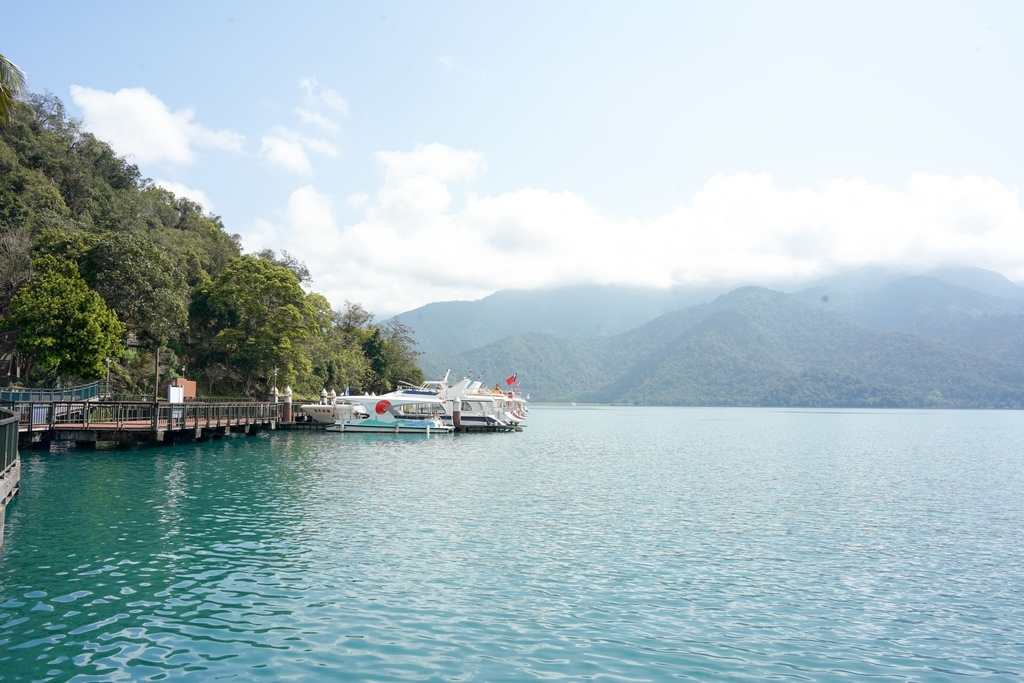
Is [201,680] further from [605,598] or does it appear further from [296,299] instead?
[296,299]

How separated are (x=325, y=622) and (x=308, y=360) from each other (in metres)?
58.1

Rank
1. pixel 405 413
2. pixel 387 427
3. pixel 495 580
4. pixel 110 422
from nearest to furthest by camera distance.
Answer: pixel 495 580 < pixel 110 422 < pixel 387 427 < pixel 405 413

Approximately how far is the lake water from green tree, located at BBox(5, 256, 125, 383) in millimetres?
14998

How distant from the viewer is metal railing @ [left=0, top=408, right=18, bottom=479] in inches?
662

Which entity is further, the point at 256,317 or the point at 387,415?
the point at 256,317

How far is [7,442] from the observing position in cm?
1748

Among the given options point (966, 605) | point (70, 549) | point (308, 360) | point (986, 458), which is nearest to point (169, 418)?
point (70, 549)

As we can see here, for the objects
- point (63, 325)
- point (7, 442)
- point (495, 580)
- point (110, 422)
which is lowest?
point (495, 580)

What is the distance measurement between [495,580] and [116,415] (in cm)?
3093

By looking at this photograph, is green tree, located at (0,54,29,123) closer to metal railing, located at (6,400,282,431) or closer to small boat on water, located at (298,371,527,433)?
metal railing, located at (6,400,282,431)

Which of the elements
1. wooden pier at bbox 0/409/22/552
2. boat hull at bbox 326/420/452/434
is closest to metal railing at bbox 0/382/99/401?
boat hull at bbox 326/420/452/434

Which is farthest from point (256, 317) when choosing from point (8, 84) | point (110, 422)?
point (8, 84)

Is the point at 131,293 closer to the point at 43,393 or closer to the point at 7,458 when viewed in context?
the point at 43,393

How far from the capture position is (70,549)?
1519 centimetres
